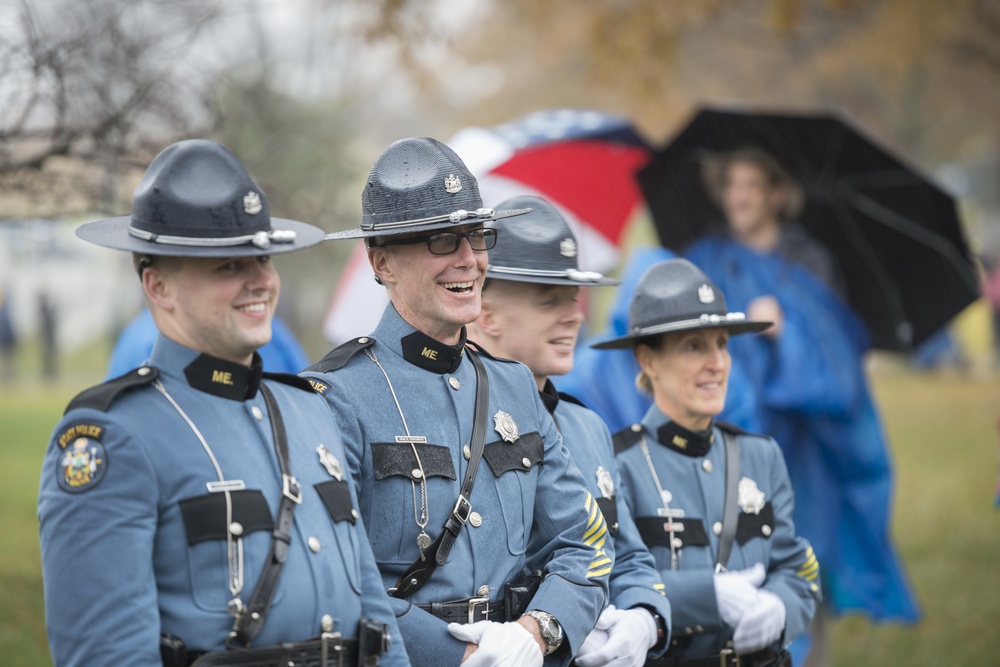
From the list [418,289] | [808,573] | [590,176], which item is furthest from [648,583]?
[590,176]

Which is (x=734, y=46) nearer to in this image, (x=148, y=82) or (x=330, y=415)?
(x=148, y=82)

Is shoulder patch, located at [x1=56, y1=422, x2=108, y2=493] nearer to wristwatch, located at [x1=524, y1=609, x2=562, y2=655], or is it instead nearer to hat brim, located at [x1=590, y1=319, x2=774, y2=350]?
wristwatch, located at [x1=524, y1=609, x2=562, y2=655]

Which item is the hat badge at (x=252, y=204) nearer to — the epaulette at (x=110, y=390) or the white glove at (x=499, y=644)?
the epaulette at (x=110, y=390)

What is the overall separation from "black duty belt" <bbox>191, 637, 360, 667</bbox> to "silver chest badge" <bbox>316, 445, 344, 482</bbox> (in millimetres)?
415

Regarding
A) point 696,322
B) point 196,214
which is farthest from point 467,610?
point 696,322

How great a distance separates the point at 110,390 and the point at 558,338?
6.47 feet

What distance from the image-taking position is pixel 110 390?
3.09 m

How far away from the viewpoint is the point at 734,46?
61.9 feet

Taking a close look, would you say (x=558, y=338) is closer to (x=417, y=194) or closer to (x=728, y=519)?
(x=728, y=519)

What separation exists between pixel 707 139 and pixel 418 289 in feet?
14.6

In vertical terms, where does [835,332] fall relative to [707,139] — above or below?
below

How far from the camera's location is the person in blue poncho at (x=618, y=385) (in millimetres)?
6578

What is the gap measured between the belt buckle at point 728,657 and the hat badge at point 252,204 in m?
2.57

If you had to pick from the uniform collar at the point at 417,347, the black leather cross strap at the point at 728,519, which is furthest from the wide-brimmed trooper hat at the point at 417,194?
the black leather cross strap at the point at 728,519
